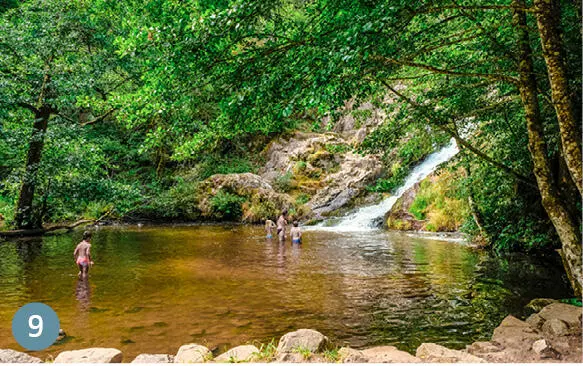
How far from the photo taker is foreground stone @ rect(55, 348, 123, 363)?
4289 millimetres

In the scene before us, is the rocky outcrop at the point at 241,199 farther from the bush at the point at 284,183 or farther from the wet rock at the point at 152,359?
the wet rock at the point at 152,359

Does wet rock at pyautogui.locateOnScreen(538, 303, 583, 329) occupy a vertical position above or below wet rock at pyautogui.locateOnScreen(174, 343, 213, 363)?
above

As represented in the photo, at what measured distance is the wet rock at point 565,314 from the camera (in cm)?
520

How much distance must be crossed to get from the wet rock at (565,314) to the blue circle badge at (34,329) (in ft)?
22.7

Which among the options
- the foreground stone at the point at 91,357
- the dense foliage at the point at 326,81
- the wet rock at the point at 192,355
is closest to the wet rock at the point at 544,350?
the dense foliage at the point at 326,81

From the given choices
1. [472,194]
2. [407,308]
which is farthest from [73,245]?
[472,194]

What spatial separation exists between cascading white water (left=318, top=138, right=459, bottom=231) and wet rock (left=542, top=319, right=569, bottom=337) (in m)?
16.8

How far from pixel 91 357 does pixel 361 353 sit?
294cm

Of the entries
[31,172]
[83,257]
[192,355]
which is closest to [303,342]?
[192,355]

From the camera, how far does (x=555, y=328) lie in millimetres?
5055

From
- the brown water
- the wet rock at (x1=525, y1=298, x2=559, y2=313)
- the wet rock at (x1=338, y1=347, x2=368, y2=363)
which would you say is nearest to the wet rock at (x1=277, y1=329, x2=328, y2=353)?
the wet rock at (x1=338, y1=347, x2=368, y2=363)

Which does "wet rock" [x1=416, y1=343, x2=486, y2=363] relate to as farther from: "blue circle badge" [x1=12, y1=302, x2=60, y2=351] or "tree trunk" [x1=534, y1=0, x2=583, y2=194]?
"blue circle badge" [x1=12, y1=302, x2=60, y2=351]

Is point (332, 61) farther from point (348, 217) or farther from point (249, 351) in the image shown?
point (348, 217)

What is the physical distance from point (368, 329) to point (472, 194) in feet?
27.2
